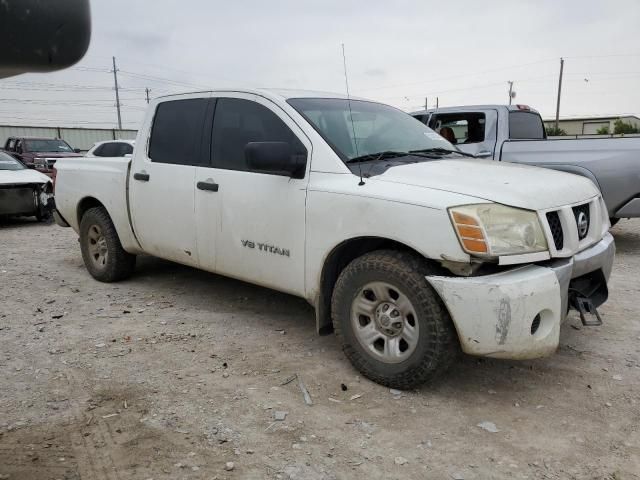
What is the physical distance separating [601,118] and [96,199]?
2149 inches

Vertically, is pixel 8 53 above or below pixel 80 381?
above

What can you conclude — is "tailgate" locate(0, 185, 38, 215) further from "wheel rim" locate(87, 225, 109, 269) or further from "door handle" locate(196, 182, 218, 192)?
"door handle" locate(196, 182, 218, 192)

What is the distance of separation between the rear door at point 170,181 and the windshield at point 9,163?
706 centimetres

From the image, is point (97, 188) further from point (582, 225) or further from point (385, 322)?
point (582, 225)

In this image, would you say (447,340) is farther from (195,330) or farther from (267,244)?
(195,330)

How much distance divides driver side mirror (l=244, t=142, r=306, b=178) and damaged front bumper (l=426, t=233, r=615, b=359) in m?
1.20

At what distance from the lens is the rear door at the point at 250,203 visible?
142 inches

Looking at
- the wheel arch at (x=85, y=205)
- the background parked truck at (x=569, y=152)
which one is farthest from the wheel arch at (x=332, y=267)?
the background parked truck at (x=569, y=152)

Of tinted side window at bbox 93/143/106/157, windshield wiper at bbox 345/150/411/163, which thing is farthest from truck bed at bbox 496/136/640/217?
tinted side window at bbox 93/143/106/157

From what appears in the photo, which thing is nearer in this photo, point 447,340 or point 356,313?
point 447,340

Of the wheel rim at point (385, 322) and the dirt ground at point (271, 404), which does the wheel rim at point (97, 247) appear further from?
the wheel rim at point (385, 322)

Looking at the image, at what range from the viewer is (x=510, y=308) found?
2732 millimetres

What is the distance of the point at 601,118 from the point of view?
50.5m

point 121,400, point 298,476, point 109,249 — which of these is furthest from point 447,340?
point 109,249
